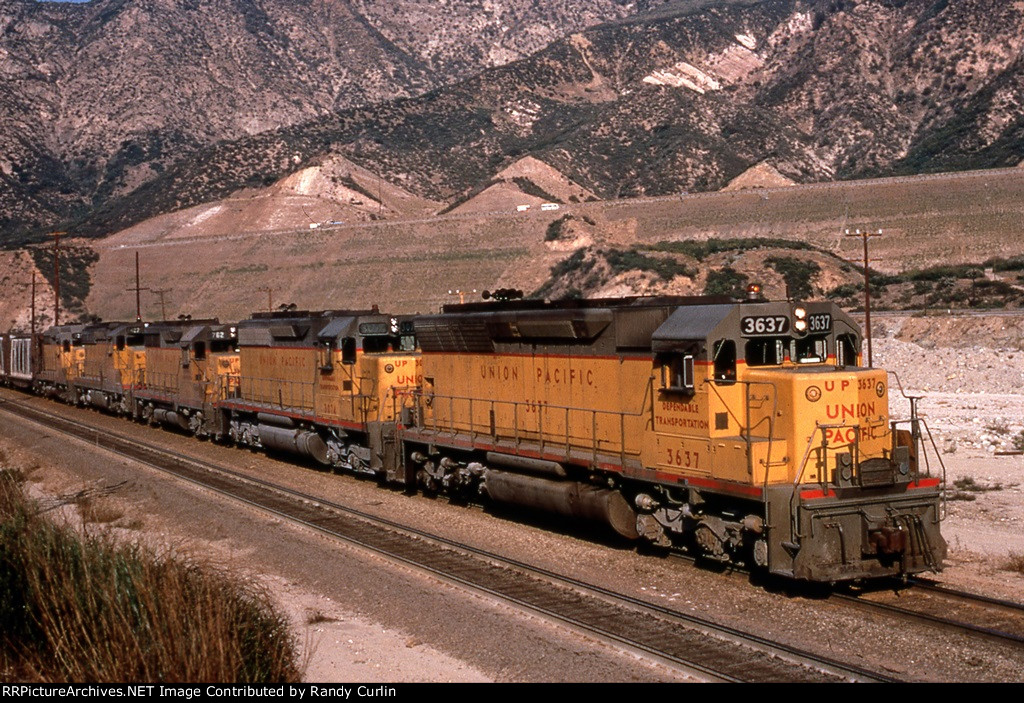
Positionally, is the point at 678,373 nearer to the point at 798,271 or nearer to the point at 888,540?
the point at 888,540

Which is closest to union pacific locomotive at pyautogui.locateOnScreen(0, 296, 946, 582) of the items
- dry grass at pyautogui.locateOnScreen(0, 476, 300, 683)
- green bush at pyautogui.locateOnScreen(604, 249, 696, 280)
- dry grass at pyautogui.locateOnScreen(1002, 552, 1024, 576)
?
dry grass at pyautogui.locateOnScreen(1002, 552, 1024, 576)

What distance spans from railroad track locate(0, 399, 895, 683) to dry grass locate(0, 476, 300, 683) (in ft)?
10.5

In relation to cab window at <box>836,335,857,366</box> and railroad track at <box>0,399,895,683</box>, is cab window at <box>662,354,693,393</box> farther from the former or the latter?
railroad track at <box>0,399,895,683</box>

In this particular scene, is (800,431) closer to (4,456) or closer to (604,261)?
(4,456)

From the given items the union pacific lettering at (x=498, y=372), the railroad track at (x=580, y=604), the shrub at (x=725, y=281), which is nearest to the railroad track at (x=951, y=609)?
the railroad track at (x=580, y=604)

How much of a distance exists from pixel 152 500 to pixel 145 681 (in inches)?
489

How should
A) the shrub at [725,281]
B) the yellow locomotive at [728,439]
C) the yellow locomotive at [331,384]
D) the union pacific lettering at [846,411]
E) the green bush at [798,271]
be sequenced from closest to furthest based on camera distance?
the yellow locomotive at [728,439] < the union pacific lettering at [846,411] < the yellow locomotive at [331,384] < the green bush at [798,271] < the shrub at [725,281]

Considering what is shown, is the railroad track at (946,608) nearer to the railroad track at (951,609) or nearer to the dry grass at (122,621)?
the railroad track at (951,609)

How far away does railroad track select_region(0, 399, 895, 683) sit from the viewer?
952 cm

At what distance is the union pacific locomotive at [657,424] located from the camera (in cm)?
1162

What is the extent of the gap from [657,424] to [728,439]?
1.29m

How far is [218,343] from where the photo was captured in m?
30.4

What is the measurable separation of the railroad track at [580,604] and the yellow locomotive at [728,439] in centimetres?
140

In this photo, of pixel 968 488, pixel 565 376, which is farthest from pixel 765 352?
pixel 968 488
